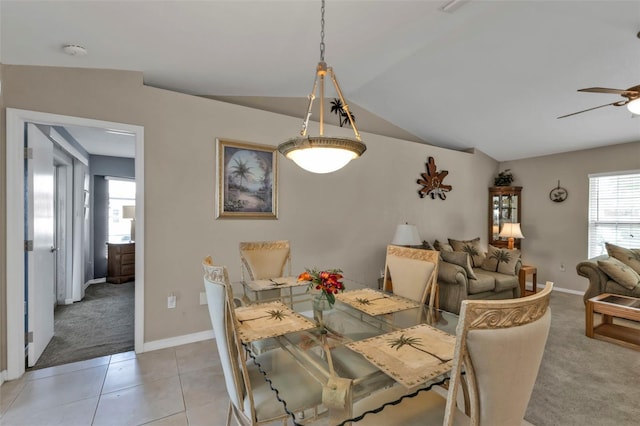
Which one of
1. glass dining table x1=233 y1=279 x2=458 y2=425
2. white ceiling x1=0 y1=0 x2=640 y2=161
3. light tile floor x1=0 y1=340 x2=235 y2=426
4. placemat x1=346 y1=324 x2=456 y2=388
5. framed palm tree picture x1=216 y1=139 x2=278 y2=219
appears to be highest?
white ceiling x1=0 y1=0 x2=640 y2=161

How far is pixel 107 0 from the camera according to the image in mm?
1790

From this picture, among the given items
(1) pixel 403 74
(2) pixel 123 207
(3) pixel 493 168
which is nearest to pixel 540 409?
(1) pixel 403 74

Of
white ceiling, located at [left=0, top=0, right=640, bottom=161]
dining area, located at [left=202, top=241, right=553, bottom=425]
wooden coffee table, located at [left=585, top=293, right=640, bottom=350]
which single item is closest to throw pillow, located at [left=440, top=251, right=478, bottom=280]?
wooden coffee table, located at [left=585, top=293, right=640, bottom=350]

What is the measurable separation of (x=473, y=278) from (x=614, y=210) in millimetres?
2972

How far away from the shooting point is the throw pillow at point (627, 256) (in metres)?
3.79

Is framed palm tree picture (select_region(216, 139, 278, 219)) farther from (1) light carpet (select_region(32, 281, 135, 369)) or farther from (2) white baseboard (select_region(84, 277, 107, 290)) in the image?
(2) white baseboard (select_region(84, 277, 107, 290))

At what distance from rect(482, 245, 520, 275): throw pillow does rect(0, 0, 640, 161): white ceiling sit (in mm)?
1947

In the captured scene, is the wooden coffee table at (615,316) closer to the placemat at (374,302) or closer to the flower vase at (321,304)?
the placemat at (374,302)

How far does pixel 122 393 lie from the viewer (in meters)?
2.13

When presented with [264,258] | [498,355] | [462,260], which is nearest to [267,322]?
[498,355]

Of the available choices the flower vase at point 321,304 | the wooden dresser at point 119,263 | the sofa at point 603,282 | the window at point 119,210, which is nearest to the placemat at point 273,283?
the flower vase at point 321,304

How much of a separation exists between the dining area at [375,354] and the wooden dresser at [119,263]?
4.55 metres

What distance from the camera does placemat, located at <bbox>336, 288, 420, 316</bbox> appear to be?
189 centimetres

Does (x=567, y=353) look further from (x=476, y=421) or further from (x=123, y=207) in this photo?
(x=123, y=207)
